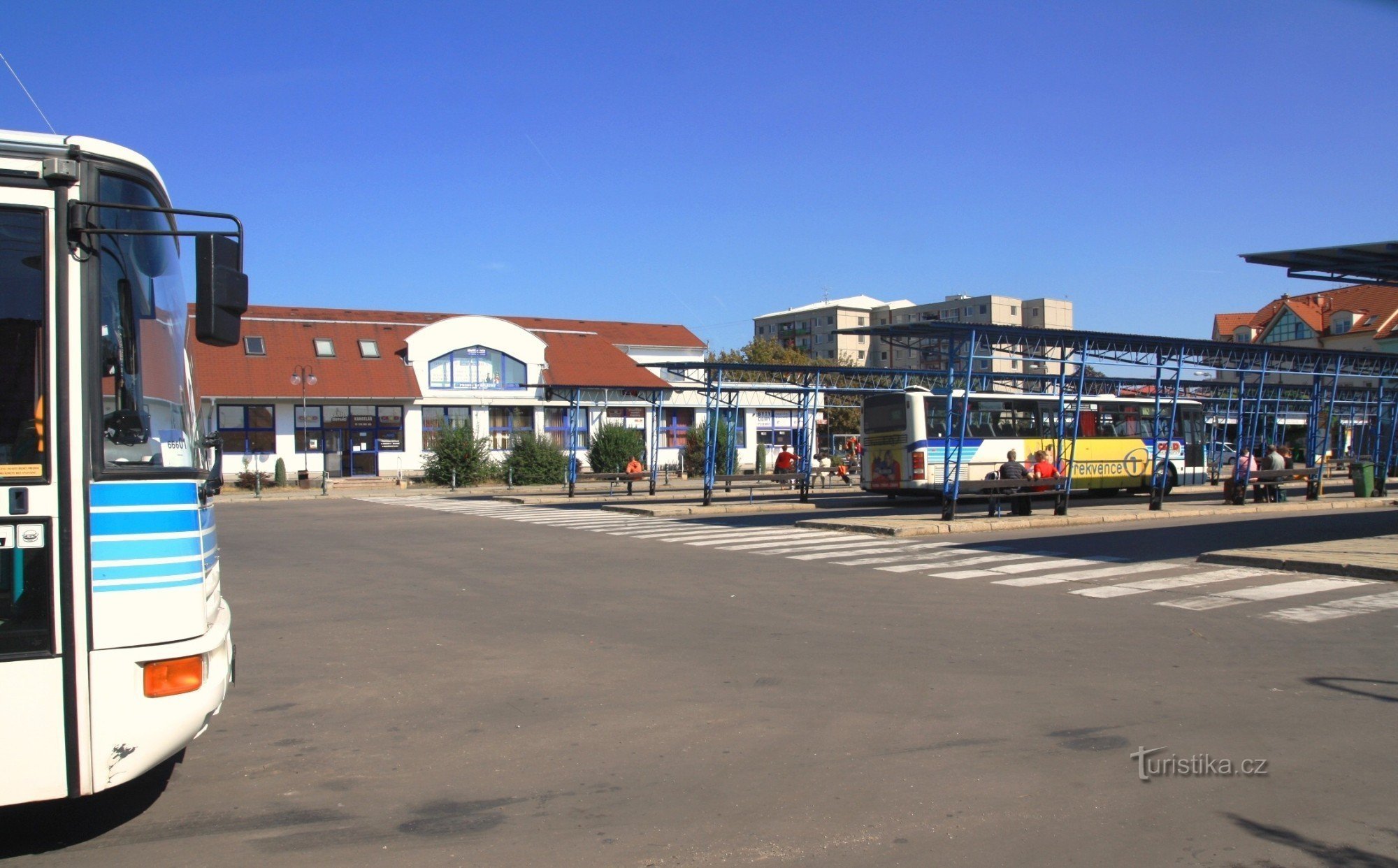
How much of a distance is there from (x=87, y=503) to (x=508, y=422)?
46.4m

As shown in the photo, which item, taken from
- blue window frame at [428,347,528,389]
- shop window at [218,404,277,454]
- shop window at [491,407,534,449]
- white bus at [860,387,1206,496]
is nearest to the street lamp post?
shop window at [218,404,277,454]

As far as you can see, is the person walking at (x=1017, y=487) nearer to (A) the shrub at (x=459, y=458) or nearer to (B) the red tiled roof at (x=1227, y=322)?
(A) the shrub at (x=459, y=458)

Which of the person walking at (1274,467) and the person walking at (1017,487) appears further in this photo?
the person walking at (1274,467)

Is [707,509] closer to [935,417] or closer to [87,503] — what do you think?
[935,417]

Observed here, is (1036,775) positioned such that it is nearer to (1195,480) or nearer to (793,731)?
(793,731)

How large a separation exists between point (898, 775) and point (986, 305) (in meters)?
119

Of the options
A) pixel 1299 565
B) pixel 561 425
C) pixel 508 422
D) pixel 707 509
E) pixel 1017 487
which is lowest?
pixel 707 509

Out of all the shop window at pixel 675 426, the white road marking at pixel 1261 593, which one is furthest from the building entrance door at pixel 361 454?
the white road marking at pixel 1261 593

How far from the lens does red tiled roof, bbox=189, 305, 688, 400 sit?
44281mm

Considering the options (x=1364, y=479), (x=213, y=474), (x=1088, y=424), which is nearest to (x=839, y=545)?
(x=213, y=474)

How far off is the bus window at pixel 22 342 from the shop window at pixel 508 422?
44.6m

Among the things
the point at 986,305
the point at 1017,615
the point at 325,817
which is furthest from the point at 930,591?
the point at 986,305

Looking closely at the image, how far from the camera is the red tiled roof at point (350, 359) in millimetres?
44281

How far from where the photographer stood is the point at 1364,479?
1144 inches
